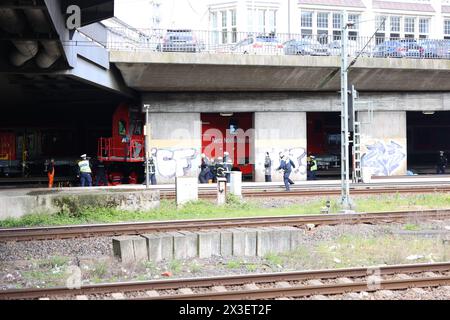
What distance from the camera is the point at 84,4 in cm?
1719

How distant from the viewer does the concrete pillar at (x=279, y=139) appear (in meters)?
30.7

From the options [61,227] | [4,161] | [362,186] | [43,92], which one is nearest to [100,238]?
[61,227]

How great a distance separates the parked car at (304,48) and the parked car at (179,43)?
4.54 metres

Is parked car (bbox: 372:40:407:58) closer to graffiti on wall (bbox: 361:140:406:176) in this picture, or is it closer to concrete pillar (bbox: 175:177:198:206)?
graffiti on wall (bbox: 361:140:406:176)

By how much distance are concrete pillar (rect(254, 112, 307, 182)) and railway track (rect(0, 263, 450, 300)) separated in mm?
21488

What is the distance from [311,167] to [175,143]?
757 centimetres

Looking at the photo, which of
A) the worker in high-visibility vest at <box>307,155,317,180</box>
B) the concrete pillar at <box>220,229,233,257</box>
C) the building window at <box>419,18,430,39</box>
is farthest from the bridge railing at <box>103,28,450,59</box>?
the concrete pillar at <box>220,229,233,257</box>

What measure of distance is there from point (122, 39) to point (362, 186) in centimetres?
1289

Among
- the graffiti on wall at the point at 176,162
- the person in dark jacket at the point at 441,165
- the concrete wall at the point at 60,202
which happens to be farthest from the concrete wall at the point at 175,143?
the person in dark jacket at the point at 441,165

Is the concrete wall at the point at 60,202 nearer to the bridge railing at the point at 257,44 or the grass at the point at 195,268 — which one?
the grass at the point at 195,268

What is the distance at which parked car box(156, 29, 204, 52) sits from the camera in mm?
26897

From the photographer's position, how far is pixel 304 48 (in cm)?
2844
